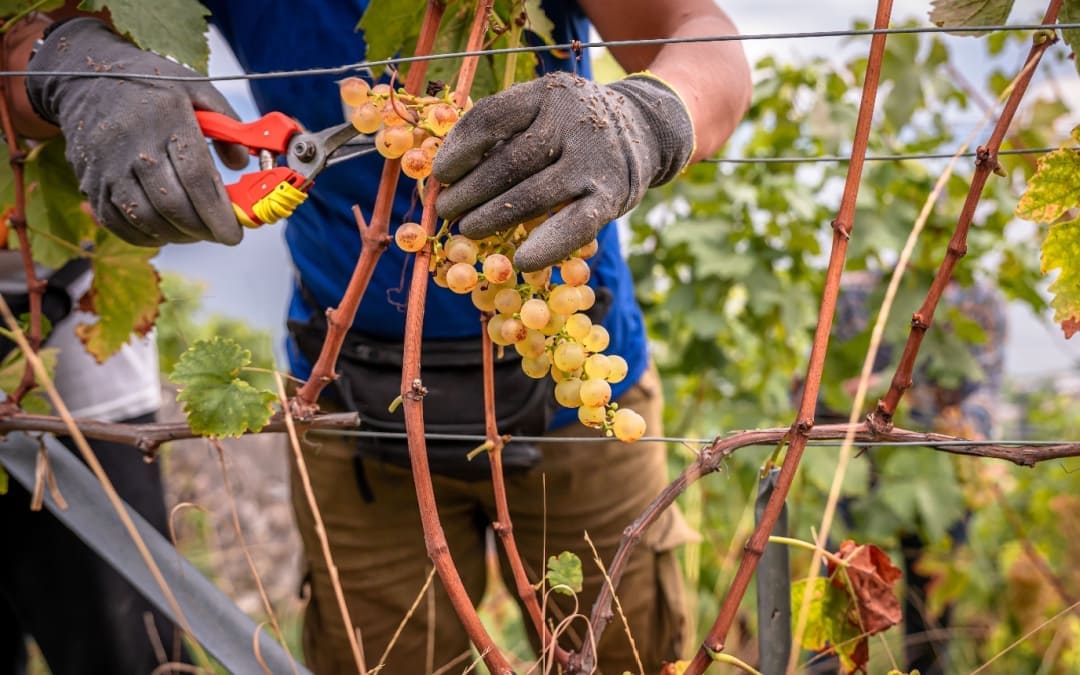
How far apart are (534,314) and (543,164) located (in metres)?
0.14

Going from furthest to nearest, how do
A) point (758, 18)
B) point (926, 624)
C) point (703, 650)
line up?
point (758, 18) → point (926, 624) → point (703, 650)

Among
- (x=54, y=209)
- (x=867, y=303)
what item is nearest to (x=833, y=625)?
(x=54, y=209)

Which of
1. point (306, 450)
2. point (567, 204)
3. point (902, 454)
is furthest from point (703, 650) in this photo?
point (902, 454)

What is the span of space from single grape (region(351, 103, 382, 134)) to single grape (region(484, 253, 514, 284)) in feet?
0.52

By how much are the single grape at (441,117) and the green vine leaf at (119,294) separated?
0.59 metres

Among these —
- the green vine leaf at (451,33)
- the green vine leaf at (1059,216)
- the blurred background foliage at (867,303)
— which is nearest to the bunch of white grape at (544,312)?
the green vine leaf at (451,33)

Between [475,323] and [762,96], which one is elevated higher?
[762,96]

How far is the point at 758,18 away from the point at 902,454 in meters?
1.29

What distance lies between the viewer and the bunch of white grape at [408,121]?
79 cm

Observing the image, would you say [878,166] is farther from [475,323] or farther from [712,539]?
[475,323]

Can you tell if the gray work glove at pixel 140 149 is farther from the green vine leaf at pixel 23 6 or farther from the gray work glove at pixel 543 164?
the gray work glove at pixel 543 164

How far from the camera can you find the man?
0.82 meters

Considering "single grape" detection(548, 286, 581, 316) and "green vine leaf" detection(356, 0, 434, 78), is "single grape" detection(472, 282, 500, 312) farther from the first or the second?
"green vine leaf" detection(356, 0, 434, 78)

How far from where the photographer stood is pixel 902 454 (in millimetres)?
2414
